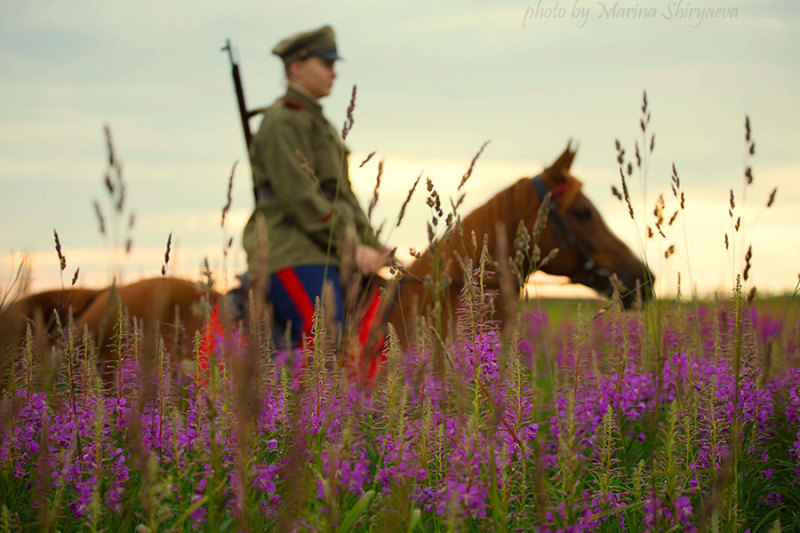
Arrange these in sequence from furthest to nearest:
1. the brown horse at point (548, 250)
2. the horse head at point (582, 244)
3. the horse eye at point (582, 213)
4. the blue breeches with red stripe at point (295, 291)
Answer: the horse eye at point (582, 213), the horse head at point (582, 244), the brown horse at point (548, 250), the blue breeches with red stripe at point (295, 291)

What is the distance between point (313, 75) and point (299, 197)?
50.6 inches

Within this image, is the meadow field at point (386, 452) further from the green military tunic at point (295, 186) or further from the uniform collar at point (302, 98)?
the uniform collar at point (302, 98)

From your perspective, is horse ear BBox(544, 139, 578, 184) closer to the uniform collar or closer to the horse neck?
the horse neck

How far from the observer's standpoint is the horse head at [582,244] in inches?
277

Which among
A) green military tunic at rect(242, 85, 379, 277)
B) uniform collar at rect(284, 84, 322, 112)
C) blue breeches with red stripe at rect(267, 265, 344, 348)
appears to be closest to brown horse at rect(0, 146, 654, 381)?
blue breeches with red stripe at rect(267, 265, 344, 348)

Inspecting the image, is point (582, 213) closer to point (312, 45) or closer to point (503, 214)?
point (503, 214)

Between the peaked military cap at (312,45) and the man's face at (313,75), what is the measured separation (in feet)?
0.23

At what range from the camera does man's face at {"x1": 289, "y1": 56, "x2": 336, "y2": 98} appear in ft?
22.0

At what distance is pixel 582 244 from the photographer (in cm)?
→ 721

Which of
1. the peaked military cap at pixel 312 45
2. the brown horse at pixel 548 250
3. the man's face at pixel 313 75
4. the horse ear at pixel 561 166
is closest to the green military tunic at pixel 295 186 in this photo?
the man's face at pixel 313 75

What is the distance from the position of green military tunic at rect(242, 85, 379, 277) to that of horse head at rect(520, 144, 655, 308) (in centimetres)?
199

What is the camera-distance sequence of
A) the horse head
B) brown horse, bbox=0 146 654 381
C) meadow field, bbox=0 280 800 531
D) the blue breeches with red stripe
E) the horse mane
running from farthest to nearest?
1. the horse head
2. brown horse, bbox=0 146 654 381
3. the horse mane
4. the blue breeches with red stripe
5. meadow field, bbox=0 280 800 531

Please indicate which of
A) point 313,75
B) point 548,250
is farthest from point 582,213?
point 313,75

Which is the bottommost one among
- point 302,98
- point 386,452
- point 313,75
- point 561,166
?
point 386,452
